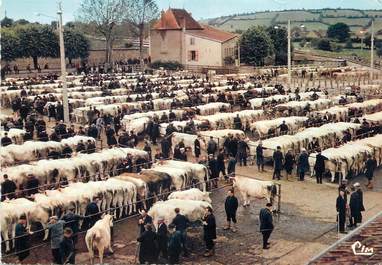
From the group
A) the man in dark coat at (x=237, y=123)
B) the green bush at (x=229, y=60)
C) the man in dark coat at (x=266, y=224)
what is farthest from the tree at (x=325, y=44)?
the man in dark coat at (x=266, y=224)

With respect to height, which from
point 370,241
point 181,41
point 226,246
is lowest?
point 226,246

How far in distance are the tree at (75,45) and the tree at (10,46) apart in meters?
6.32

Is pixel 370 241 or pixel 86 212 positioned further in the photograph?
pixel 86 212

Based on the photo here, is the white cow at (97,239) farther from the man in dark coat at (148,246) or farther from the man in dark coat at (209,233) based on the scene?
the man in dark coat at (209,233)

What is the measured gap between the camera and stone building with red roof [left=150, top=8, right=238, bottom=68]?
2864 inches

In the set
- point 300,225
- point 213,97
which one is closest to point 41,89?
point 213,97

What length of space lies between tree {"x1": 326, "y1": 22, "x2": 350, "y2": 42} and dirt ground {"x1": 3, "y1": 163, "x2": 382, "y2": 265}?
66751mm

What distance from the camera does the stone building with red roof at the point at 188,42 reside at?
239 feet

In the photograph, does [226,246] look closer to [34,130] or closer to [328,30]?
[34,130]

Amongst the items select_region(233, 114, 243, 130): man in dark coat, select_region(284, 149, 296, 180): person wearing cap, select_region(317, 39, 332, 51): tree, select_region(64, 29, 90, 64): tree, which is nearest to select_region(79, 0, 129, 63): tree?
select_region(64, 29, 90, 64): tree

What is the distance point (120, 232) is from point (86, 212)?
1.16 metres

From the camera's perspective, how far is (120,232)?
16.4 m

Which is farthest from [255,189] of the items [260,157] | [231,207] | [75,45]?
[75,45]

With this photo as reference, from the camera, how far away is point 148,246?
535 inches
